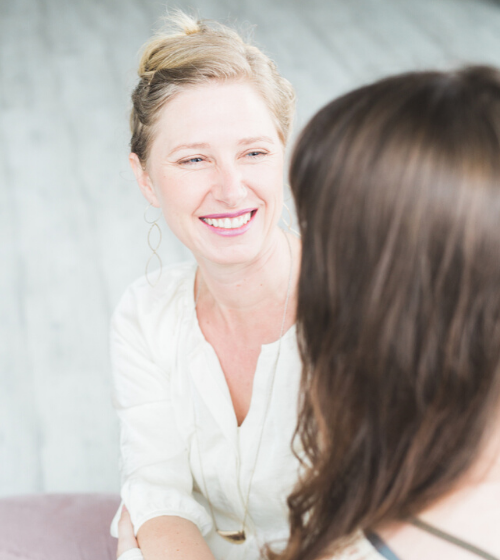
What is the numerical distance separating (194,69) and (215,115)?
0.11 m

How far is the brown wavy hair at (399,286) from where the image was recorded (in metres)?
0.67

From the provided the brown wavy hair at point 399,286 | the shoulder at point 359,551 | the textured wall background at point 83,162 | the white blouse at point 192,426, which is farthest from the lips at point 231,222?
the shoulder at point 359,551

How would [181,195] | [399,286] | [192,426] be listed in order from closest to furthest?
[399,286], [181,195], [192,426]

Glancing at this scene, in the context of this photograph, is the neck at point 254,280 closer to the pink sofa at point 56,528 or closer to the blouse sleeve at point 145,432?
the blouse sleeve at point 145,432

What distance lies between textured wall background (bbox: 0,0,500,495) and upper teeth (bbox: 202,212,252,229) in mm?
390

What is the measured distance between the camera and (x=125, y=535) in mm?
1288

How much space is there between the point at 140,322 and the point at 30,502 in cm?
48

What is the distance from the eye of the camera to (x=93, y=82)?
410 cm

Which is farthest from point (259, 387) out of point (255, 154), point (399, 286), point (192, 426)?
point (399, 286)

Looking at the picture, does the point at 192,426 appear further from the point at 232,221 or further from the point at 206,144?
the point at 206,144

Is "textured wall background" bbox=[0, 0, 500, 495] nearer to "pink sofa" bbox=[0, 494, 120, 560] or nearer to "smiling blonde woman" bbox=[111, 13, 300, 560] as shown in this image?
"smiling blonde woman" bbox=[111, 13, 300, 560]

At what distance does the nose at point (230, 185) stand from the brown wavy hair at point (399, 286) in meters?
0.53

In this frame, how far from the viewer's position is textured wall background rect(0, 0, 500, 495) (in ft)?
Answer: 7.52

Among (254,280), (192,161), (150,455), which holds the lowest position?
(150,455)
